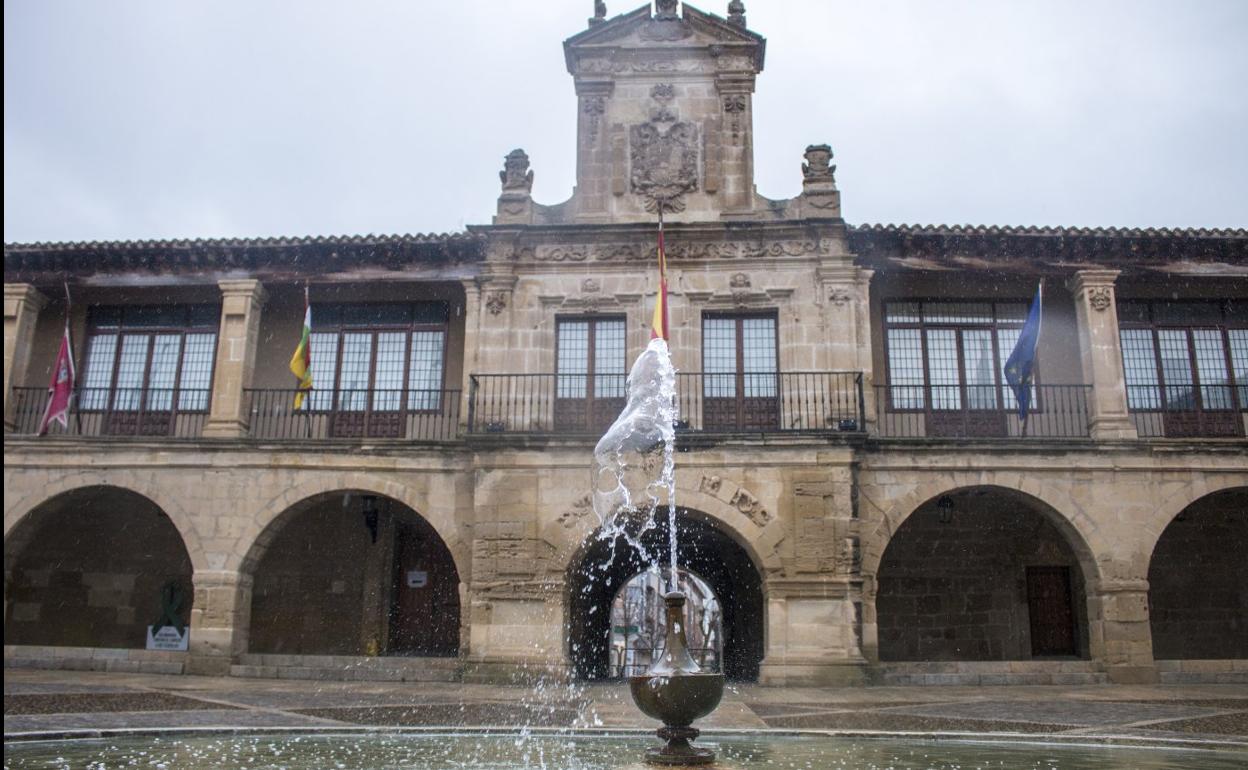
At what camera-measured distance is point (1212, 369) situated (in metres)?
15.4

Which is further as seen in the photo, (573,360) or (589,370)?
(573,360)

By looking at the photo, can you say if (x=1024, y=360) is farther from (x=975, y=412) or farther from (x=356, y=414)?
(x=356, y=414)

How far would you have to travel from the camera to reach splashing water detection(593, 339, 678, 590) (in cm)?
1327

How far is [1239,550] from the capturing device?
15.6 m

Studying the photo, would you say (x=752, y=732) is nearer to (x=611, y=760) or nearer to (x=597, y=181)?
(x=611, y=760)

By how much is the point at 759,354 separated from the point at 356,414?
20.8ft

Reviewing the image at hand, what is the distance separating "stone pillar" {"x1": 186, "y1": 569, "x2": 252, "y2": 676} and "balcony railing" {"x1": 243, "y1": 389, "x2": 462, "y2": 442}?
232cm

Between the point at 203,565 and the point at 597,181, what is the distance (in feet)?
26.6

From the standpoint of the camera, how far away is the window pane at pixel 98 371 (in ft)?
52.9

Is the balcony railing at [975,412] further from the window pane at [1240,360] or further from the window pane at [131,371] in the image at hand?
the window pane at [131,371]

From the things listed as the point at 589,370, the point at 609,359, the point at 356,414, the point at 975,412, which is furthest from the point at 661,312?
the point at 356,414

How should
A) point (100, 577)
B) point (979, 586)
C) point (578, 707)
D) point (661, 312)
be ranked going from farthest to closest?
point (100, 577)
point (979, 586)
point (661, 312)
point (578, 707)

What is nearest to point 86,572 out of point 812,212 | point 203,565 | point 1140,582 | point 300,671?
point 203,565

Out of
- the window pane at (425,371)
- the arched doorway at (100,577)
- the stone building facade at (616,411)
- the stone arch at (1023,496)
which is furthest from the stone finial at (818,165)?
the arched doorway at (100,577)
